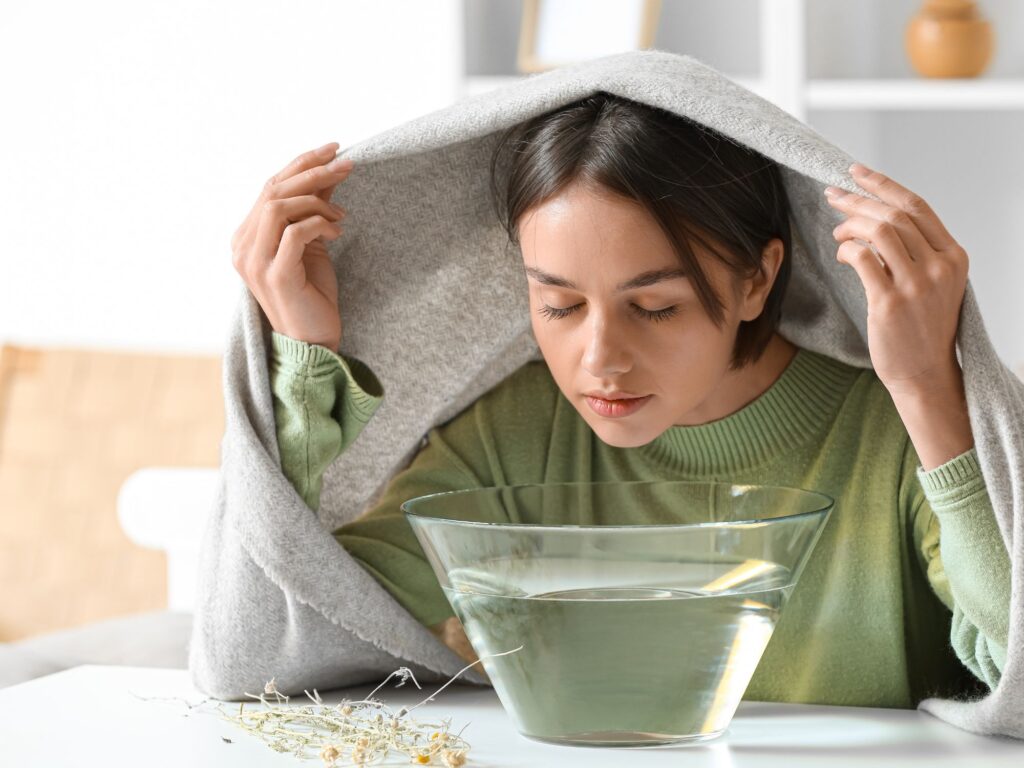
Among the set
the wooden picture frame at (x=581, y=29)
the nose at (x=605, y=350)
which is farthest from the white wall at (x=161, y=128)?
the nose at (x=605, y=350)

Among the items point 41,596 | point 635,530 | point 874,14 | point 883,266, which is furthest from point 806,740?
point 41,596

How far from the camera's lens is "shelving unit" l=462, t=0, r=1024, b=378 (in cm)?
219

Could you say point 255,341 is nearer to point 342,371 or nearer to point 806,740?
point 342,371

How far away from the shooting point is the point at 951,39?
2.08 m

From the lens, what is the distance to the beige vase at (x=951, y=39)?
2078mm

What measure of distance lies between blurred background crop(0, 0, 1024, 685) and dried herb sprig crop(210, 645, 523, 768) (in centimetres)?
87

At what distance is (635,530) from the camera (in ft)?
Answer: 2.63

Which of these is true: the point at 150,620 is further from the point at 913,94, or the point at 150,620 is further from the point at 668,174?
the point at 913,94

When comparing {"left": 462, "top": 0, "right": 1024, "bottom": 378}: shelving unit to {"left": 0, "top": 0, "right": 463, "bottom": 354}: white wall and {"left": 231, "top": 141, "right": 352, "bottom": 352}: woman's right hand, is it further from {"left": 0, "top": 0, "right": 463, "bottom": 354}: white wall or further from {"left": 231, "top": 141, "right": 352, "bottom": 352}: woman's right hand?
{"left": 231, "top": 141, "right": 352, "bottom": 352}: woman's right hand

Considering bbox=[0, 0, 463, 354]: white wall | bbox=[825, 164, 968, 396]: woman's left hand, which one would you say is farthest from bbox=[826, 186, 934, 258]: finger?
bbox=[0, 0, 463, 354]: white wall

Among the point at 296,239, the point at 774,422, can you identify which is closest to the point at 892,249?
the point at 774,422

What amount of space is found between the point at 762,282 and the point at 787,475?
0.18 metres

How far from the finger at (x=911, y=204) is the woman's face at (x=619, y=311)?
17cm

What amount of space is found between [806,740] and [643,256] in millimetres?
361
